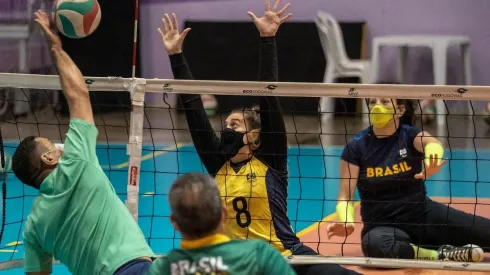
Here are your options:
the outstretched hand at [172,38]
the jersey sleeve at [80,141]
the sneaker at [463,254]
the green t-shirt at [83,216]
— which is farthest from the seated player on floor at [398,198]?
the jersey sleeve at [80,141]

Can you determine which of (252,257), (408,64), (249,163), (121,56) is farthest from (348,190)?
(121,56)

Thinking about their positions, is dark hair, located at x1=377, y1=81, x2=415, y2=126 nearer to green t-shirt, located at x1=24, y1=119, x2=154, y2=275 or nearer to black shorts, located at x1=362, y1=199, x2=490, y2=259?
black shorts, located at x1=362, y1=199, x2=490, y2=259

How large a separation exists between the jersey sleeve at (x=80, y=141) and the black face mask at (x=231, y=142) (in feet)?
3.96

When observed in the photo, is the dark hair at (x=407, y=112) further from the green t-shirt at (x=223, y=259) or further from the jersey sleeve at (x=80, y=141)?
the green t-shirt at (x=223, y=259)

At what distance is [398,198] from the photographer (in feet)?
18.0

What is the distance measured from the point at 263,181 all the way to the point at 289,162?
495cm

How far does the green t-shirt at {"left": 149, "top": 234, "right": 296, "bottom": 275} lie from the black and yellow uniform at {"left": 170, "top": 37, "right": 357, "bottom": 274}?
5.86ft

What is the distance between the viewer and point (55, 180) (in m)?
3.32

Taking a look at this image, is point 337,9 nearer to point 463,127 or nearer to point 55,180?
point 463,127

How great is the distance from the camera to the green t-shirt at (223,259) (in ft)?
8.25

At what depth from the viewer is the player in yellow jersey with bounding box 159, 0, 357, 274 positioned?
14.4ft

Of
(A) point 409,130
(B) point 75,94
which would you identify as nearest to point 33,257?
(B) point 75,94

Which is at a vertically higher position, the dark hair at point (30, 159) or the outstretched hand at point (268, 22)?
the outstretched hand at point (268, 22)

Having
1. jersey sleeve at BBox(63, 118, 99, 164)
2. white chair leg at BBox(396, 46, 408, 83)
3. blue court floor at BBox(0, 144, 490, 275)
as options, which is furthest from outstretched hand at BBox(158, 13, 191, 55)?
white chair leg at BBox(396, 46, 408, 83)
